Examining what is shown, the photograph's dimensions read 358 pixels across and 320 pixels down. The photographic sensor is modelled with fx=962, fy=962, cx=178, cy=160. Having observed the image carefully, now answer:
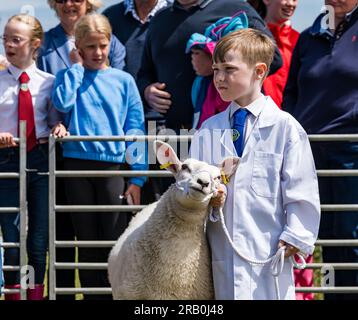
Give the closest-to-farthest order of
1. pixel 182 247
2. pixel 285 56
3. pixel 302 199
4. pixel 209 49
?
1. pixel 302 199
2. pixel 182 247
3. pixel 209 49
4. pixel 285 56

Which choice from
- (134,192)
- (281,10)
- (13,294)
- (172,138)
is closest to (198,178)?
(172,138)

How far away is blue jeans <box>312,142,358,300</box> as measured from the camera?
668 cm

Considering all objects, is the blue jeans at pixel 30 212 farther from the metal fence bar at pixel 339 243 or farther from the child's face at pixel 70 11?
the metal fence bar at pixel 339 243

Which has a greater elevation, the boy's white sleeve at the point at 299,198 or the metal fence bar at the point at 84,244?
the boy's white sleeve at the point at 299,198

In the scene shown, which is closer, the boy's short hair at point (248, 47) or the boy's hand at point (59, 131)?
the boy's short hair at point (248, 47)

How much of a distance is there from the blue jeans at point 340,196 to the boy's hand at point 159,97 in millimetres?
1102

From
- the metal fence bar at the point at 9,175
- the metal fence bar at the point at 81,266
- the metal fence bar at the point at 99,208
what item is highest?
the metal fence bar at the point at 9,175

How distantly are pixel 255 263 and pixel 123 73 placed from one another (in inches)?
102

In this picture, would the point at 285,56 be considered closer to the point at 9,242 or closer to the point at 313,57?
the point at 313,57

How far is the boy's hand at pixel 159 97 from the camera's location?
696cm

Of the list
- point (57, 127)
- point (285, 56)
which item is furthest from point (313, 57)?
point (57, 127)

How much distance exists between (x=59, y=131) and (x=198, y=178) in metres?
2.19

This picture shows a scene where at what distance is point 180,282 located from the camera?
5039mm

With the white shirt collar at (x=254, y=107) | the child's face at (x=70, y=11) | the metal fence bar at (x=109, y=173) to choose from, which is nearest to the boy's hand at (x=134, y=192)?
the metal fence bar at (x=109, y=173)
